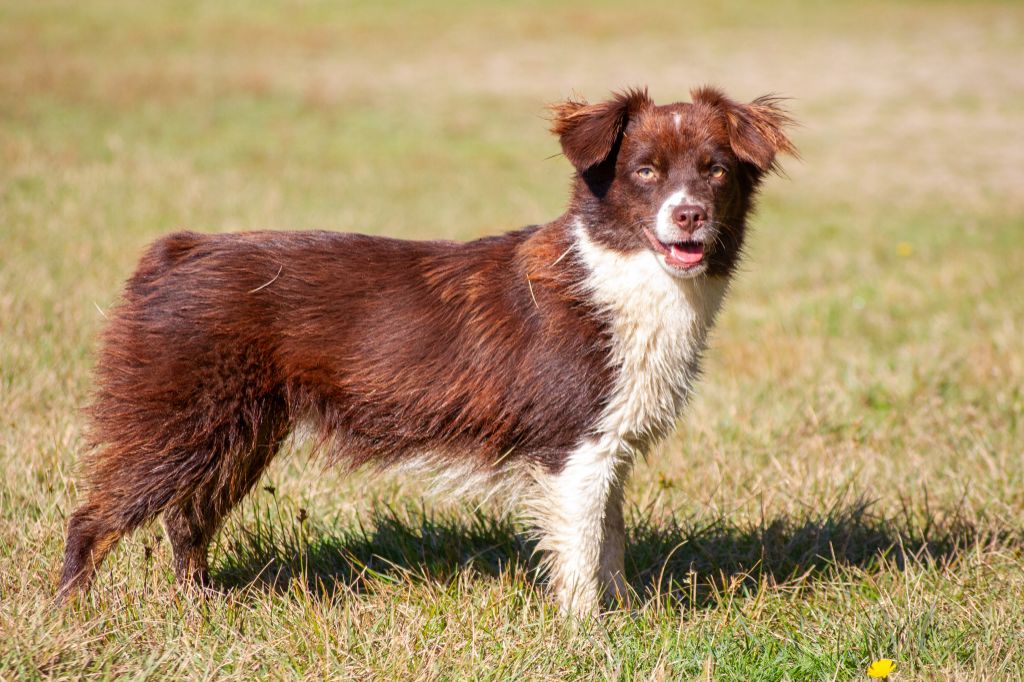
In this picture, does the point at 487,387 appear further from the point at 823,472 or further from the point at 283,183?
the point at 283,183

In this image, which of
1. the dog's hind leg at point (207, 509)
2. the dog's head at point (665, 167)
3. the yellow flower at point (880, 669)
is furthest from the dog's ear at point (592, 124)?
the yellow flower at point (880, 669)

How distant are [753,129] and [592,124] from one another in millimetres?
585

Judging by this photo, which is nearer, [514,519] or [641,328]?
[641,328]

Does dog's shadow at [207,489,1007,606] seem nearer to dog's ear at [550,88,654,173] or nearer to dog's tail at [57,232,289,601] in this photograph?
dog's tail at [57,232,289,601]

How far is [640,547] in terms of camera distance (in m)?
4.54

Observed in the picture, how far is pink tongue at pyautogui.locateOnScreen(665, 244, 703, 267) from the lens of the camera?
3.72 m

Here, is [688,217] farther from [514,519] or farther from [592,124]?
[514,519]

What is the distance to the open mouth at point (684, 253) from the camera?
372cm

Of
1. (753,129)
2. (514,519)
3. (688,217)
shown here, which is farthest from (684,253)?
(514,519)

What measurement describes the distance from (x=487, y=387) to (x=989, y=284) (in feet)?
21.2

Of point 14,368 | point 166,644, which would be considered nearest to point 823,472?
point 166,644

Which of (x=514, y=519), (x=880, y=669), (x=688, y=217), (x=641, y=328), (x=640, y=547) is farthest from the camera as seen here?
(x=640, y=547)

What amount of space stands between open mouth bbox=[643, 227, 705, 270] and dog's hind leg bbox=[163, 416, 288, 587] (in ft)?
4.88

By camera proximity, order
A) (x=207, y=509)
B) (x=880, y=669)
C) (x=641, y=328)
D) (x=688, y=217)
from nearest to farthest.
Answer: (x=880, y=669) → (x=688, y=217) → (x=641, y=328) → (x=207, y=509)
